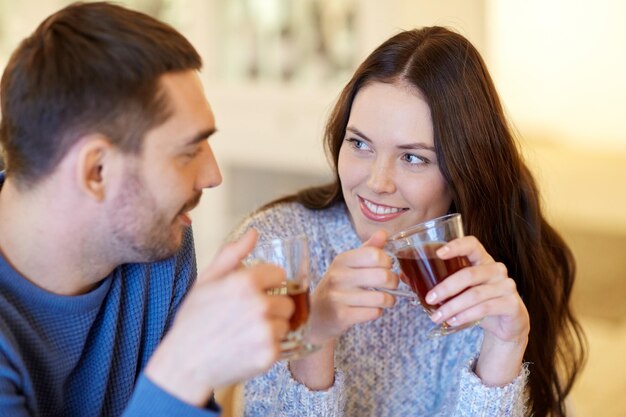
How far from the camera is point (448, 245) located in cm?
141

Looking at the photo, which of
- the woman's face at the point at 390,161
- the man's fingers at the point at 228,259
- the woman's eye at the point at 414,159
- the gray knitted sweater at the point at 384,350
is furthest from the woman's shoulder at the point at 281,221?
the man's fingers at the point at 228,259

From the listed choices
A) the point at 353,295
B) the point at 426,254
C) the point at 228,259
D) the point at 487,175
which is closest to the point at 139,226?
the point at 228,259

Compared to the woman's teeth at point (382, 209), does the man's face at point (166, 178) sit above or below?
above

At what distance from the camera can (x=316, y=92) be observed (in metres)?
4.64

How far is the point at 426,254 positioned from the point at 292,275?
0.96 feet

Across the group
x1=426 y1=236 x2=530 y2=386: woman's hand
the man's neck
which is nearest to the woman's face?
x1=426 y1=236 x2=530 y2=386: woman's hand

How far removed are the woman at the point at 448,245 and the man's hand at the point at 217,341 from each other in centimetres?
33

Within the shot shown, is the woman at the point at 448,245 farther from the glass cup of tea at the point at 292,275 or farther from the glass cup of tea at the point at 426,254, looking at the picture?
the glass cup of tea at the point at 292,275

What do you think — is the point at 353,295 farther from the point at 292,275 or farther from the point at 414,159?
the point at 414,159

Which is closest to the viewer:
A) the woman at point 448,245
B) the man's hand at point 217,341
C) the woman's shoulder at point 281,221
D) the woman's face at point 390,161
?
the man's hand at point 217,341

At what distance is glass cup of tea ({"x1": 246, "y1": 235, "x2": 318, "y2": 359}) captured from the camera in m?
1.21

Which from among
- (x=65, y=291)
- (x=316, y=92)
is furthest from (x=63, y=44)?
(x=316, y=92)

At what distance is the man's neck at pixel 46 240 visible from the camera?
1251mm

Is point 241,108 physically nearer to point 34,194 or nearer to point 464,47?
point 464,47
